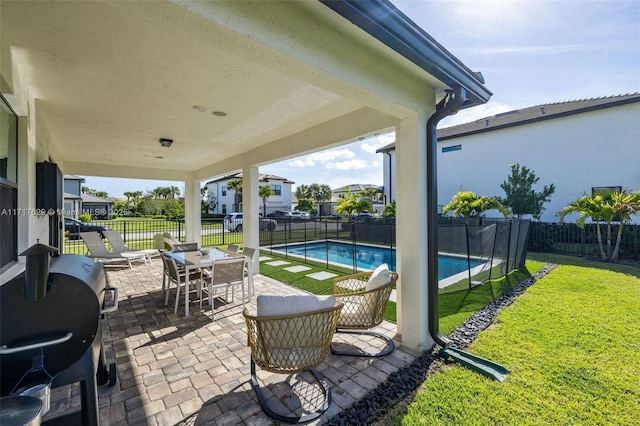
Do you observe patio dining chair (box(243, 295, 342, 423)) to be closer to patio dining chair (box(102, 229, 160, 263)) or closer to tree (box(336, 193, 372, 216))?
patio dining chair (box(102, 229, 160, 263))

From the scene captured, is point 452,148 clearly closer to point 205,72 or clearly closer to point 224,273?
point 224,273

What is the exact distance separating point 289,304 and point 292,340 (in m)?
0.32

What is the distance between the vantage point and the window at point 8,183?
236 centimetres

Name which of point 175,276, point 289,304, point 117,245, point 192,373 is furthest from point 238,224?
point 289,304

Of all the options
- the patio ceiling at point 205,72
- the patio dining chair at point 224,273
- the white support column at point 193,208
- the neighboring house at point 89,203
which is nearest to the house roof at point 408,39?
the patio ceiling at point 205,72

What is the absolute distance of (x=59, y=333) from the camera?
167 centimetres

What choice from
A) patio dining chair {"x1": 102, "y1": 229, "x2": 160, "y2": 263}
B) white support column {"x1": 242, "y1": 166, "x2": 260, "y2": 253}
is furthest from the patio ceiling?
patio dining chair {"x1": 102, "y1": 229, "x2": 160, "y2": 263}

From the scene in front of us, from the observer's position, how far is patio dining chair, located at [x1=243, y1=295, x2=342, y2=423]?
2375mm

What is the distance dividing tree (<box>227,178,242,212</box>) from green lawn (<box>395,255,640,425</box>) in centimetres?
3225

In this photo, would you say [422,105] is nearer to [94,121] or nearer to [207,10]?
[207,10]

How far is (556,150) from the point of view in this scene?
47.6 feet

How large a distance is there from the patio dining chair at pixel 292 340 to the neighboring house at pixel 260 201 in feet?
107

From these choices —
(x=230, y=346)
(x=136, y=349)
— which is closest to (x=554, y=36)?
(x=230, y=346)

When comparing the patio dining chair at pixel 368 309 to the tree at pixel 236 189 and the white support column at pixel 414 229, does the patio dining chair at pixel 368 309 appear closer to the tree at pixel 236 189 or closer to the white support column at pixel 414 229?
the white support column at pixel 414 229
